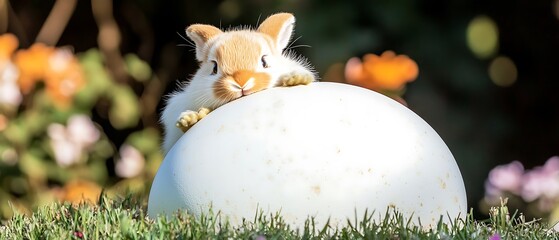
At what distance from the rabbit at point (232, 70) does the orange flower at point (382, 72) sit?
1191 millimetres

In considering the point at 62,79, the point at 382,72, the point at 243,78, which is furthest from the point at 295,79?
the point at 62,79

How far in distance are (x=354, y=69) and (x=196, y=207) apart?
198 cm

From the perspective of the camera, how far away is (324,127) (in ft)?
11.7

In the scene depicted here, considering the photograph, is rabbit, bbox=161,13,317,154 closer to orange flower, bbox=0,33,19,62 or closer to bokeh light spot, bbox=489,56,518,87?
bokeh light spot, bbox=489,56,518,87

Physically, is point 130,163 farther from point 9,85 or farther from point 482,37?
point 482,37

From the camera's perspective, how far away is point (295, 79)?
150 inches

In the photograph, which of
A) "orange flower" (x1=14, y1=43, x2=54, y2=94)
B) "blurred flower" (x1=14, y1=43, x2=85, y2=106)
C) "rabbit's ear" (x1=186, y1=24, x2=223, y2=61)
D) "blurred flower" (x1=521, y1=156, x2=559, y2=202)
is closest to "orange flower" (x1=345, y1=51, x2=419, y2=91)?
"blurred flower" (x1=521, y1=156, x2=559, y2=202)

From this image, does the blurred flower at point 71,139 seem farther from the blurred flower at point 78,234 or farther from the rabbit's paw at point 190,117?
the blurred flower at point 78,234

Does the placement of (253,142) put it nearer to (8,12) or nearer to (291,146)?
(291,146)

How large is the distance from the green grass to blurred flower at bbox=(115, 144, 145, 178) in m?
1.96

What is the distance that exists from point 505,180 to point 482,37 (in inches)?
29.6

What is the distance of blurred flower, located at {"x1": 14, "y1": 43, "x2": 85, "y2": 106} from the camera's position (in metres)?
5.91

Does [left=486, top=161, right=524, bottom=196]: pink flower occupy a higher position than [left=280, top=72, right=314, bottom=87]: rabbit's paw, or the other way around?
[left=486, top=161, right=524, bottom=196]: pink flower

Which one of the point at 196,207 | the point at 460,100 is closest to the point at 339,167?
the point at 196,207
